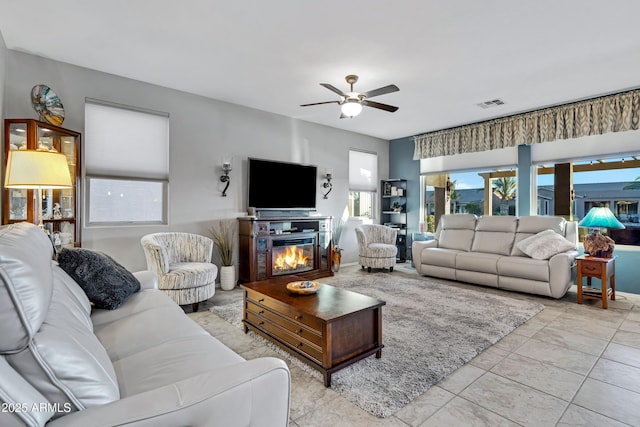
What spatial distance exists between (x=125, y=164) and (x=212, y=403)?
12.2 ft

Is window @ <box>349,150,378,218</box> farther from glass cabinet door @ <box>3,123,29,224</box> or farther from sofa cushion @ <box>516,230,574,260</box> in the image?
glass cabinet door @ <box>3,123,29,224</box>

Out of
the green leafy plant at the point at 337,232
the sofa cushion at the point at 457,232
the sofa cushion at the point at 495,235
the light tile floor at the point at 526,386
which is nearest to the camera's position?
the light tile floor at the point at 526,386

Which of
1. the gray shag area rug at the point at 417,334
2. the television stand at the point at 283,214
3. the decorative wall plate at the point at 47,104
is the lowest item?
the gray shag area rug at the point at 417,334

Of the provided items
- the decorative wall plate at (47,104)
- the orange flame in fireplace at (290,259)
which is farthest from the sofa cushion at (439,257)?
Result: the decorative wall plate at (47,104)

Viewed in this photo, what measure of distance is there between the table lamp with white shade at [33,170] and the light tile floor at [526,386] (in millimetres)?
1732

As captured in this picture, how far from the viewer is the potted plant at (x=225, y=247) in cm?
434

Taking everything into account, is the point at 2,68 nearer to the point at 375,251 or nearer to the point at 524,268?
the point at 375,251

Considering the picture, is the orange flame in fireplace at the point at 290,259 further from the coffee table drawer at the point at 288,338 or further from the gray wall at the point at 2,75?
the gray wall at the point at 2,75

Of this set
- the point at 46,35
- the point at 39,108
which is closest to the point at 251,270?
the point at 39,108

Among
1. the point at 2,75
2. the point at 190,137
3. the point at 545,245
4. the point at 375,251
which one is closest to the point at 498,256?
the point at 545,245

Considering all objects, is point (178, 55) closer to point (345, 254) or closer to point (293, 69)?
point (293, 69)

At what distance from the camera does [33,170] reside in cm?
241

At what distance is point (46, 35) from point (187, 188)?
1.99 metres

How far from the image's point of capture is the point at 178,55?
323 cm
